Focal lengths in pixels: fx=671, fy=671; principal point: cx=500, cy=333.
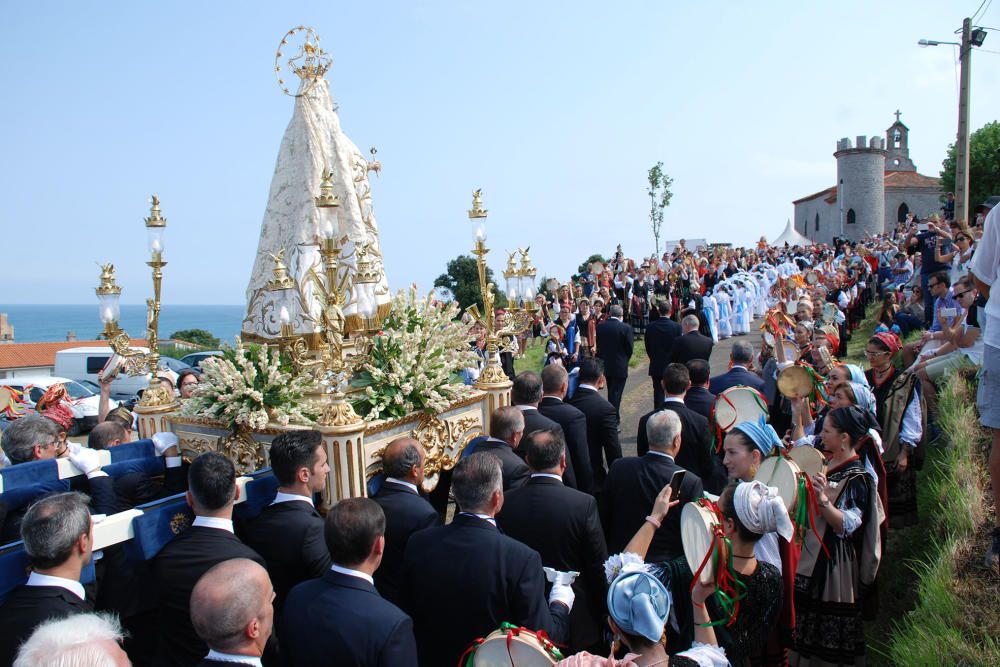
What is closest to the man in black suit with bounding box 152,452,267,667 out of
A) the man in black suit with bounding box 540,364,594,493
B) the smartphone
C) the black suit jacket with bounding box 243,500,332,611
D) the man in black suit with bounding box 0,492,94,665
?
the black suit jacket with bounding box 243,500,332,611

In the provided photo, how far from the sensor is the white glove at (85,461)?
16.5 ft

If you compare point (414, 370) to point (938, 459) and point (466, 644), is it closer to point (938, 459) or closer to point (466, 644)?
point (466, 644)

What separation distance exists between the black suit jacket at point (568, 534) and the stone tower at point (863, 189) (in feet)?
255

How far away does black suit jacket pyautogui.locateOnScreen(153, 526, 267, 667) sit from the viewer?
11.2ft

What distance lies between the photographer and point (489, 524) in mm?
3490

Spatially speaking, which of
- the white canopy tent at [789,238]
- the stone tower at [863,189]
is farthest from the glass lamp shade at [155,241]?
the stone tower at [863,189]

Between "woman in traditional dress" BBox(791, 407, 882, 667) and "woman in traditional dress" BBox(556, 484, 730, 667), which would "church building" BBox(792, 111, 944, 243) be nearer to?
"woman in traditional dress" BBox(791, 407, 882, 667)

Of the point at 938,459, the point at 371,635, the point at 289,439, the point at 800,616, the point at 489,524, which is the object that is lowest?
the point at 800,616

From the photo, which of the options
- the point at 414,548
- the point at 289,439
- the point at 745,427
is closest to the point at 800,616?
the point at 745,427

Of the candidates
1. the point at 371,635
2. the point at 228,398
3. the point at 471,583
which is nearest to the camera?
the point at 371,635

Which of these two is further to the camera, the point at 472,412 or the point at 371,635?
the point at 472,412

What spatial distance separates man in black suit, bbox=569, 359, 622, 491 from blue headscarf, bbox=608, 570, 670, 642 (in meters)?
4.47

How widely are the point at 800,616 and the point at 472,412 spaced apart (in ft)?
12.3

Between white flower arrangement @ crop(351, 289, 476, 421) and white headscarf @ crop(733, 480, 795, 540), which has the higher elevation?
white flower arrangement @ crop(351, 289, 476, 421)
